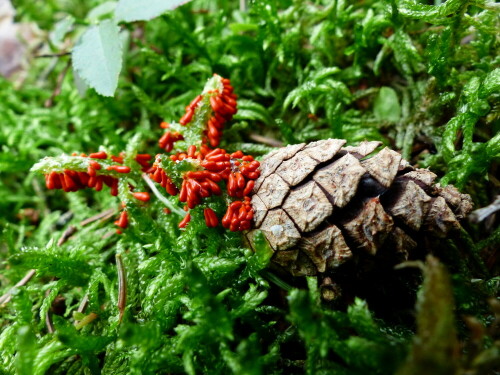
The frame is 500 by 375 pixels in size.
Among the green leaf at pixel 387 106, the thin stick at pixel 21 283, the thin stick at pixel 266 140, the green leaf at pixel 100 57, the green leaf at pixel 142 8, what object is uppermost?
the green leaf at pixel 142 8

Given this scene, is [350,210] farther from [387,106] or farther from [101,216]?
[101,216]

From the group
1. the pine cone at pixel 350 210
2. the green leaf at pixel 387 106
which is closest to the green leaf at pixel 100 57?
the pine cone at pixel 350 210

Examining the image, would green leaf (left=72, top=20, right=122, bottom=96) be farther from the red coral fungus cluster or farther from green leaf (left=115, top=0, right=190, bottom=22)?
the red coral fungus cluster

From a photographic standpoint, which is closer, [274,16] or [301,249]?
[301,249]

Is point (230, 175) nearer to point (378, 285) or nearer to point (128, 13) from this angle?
point (378, 285)

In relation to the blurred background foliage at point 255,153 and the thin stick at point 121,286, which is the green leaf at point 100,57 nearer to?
the blurred background foliage at point 255,153

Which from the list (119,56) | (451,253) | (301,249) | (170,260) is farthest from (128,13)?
(451,253)

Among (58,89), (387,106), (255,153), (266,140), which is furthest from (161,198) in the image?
(58,89)
